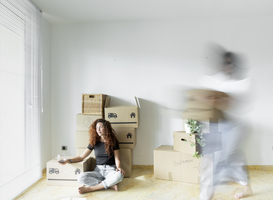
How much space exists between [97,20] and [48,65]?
899 mm

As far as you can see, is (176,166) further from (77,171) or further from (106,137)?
(77,171)

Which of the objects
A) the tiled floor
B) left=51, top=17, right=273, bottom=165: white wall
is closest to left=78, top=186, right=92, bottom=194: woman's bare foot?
the tiled floor

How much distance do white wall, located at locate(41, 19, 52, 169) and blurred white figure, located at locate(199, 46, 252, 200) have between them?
95.7 inches

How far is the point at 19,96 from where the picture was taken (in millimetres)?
2023

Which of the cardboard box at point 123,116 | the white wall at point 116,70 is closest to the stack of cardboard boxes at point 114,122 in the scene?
the cardboard box at point 123,116

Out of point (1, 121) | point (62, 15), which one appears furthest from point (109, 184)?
point (62, 15)

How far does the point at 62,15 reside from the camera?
254cm

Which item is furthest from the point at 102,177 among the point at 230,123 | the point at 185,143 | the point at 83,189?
the point at 230,123

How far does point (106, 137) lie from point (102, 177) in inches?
16.5

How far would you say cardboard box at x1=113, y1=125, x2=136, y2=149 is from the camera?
7.98 feet

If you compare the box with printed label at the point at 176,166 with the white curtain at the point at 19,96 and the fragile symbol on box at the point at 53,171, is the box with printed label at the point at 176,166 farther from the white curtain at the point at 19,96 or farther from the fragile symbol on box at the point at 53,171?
the white curtain at the point at 19,96

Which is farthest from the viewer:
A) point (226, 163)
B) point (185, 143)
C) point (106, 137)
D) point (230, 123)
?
point (106, 137)

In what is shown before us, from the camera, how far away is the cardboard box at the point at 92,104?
2.40 m

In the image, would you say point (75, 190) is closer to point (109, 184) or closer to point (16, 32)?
point (109, 184)
